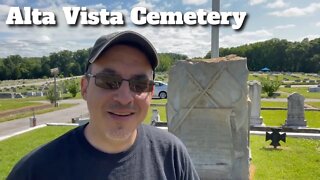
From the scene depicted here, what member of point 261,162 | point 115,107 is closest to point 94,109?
point 115,107

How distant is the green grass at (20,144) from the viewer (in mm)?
8719

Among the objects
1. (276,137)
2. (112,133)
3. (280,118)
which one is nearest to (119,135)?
(112,133)

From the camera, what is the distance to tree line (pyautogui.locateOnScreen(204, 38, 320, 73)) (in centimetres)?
8350

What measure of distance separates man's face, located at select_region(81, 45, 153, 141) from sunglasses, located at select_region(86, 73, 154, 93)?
0.02 m

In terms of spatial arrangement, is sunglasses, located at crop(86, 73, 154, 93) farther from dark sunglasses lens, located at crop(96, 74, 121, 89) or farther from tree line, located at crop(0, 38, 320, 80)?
tree line, located at crop(0, 38, 320, 80)

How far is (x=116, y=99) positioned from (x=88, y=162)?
338mm

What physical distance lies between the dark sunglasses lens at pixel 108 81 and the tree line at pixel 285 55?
8663 cm

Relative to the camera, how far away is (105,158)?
66.7 inches

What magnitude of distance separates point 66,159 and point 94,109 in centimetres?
28

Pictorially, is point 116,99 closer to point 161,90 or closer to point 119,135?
point 119,135

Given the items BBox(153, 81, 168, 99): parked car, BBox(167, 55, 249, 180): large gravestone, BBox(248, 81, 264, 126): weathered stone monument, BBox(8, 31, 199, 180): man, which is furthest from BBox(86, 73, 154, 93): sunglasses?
BBox(153, 81, 168, 99): parked car

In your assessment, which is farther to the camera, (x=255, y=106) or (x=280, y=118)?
(x=280, y=118)

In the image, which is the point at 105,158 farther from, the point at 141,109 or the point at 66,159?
the point at 141,109

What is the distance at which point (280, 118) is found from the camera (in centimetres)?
1702
